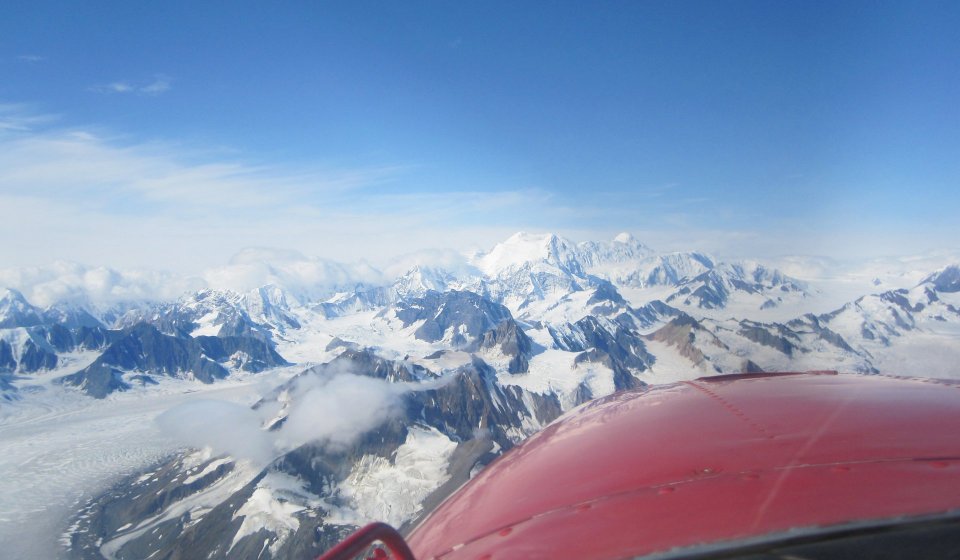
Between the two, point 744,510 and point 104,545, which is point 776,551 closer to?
point 744,510

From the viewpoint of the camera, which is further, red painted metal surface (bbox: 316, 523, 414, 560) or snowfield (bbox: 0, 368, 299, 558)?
snowfield (bbox: 0, 368, 299, 558)

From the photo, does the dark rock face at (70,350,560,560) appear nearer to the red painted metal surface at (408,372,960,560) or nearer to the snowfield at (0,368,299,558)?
the snowfield at (0,368,299,558)

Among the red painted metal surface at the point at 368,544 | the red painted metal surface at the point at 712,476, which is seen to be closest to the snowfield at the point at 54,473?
the red painted metal surface at the point at 712,476

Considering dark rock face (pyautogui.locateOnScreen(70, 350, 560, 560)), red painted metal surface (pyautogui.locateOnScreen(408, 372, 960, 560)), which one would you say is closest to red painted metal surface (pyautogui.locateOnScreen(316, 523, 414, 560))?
red painted metal surface (pyautogui.locateOnScreen(408, 372, 960, 560))

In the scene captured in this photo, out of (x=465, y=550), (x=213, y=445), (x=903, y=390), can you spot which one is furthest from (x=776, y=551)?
(x=213, y=445)

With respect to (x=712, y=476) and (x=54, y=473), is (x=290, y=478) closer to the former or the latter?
(x=54, y=473)

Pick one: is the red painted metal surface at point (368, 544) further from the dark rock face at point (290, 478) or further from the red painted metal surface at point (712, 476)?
the dark rock face at point (290, 478)
